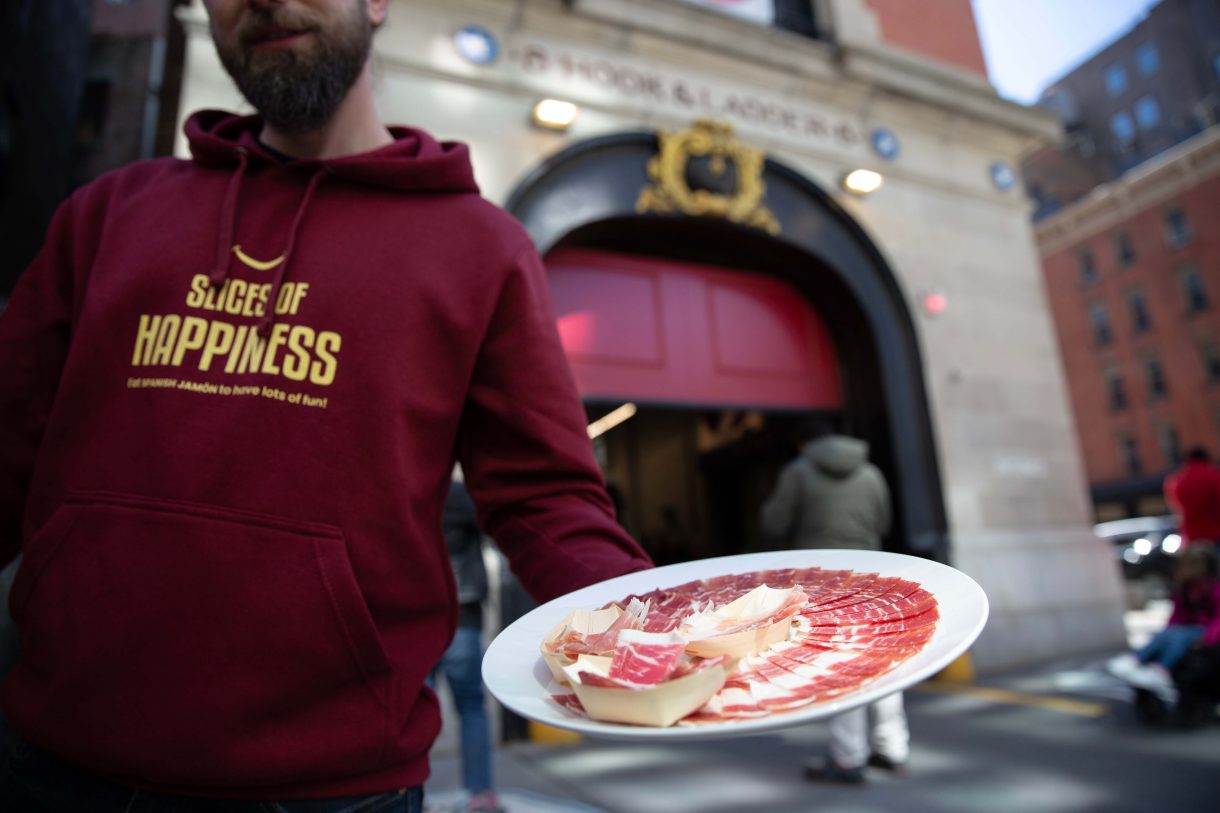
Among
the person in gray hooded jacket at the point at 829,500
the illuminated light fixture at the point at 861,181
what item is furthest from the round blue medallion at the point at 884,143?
the person in gray hooded jacket at the point at 829,500

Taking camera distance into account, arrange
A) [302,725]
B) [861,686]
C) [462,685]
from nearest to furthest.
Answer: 1. [861,686]
2. [302,725]
3. [462,685]

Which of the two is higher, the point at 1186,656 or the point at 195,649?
the point at 195,649

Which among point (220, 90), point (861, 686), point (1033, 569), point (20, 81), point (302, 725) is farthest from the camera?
point (1033, 569)

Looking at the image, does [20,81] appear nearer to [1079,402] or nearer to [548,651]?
[548,651]

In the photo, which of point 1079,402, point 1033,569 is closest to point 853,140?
point 1033,569

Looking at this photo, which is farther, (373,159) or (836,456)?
(836,456)

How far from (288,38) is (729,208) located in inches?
218

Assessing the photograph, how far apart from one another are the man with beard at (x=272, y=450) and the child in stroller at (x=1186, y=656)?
16.7ft

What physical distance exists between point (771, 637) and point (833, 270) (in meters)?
6.48

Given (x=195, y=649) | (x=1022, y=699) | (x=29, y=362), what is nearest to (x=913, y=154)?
(x=1022, y=699)

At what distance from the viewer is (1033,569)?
687cm

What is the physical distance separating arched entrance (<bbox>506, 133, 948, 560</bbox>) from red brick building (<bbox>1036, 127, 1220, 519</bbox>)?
25.9 meters

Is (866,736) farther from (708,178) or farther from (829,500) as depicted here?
(708,178)

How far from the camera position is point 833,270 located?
268 inches
